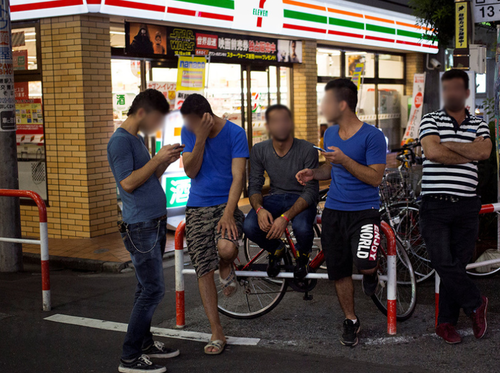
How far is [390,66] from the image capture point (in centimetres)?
1719

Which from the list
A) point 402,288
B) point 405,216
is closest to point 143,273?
point 402,288

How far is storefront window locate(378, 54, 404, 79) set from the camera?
16.7 m

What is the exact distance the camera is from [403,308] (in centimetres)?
512

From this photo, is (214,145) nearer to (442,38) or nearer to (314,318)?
(314,318)

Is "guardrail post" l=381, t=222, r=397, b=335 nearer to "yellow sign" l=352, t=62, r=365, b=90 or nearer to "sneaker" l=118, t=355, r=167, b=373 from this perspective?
"sneaker" l=118, t=355, r=167, b=373

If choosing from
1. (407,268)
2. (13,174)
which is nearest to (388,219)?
(407,268)

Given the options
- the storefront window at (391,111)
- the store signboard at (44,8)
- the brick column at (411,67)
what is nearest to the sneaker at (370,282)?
the store signboard at (44,8)

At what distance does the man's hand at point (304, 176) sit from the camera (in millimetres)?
4514

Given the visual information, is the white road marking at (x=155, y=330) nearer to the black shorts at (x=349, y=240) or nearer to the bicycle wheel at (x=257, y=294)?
the bicycle wheel at (x=257, y=294)

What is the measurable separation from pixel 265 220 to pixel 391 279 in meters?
1.07

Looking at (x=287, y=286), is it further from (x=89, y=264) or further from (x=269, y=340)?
(x=89, y=264)

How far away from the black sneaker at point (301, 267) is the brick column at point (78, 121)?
464 centimetres

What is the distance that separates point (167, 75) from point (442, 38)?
448 centimetres

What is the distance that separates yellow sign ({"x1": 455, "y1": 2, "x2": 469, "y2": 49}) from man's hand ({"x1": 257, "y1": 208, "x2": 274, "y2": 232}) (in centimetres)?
411
